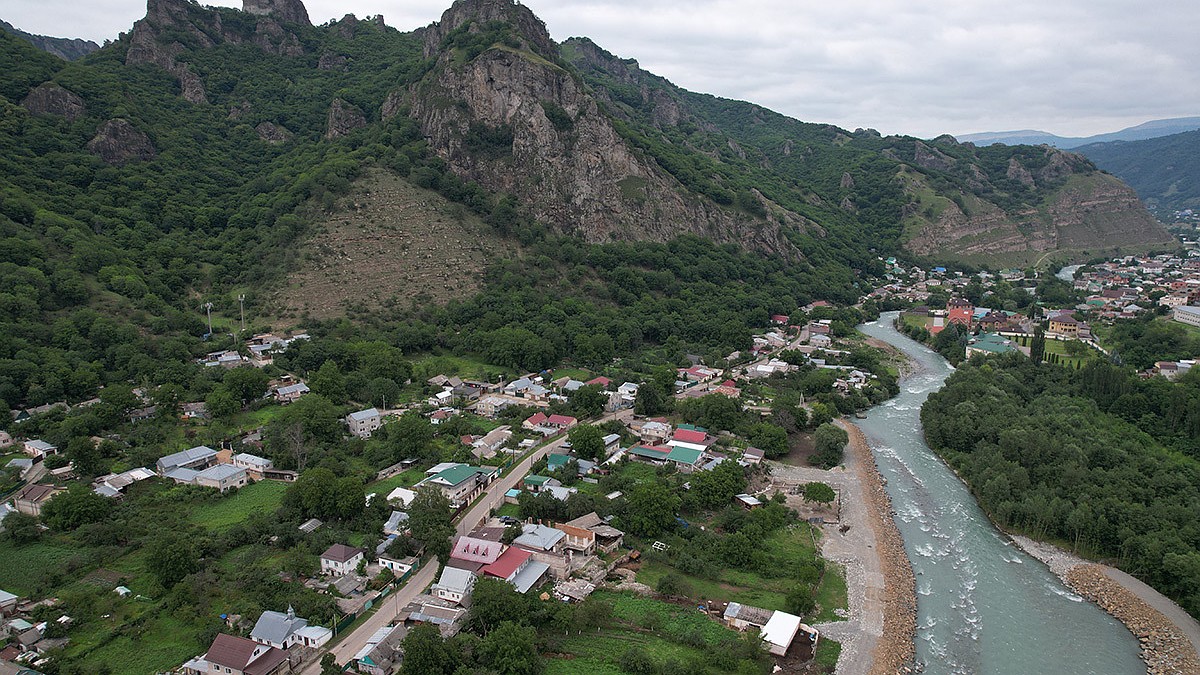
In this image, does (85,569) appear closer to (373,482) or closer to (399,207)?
(373,482)

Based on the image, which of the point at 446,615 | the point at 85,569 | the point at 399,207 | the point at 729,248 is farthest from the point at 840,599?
the point at 729,248

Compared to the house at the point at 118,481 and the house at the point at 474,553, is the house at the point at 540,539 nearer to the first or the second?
the house at the point at 474,553

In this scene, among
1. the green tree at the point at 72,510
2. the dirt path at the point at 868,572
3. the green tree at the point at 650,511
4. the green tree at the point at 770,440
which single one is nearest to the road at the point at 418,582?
the green tree at the point at 650,511

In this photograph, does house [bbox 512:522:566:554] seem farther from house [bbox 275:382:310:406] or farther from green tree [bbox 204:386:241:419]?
house [bbox 275:382:310:406]

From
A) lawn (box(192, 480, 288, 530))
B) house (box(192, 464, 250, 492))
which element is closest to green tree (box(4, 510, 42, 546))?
lawn (box(192, 480, 288, 530))

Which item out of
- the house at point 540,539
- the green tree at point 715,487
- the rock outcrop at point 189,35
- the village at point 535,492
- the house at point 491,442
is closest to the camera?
the village at point 535,492
